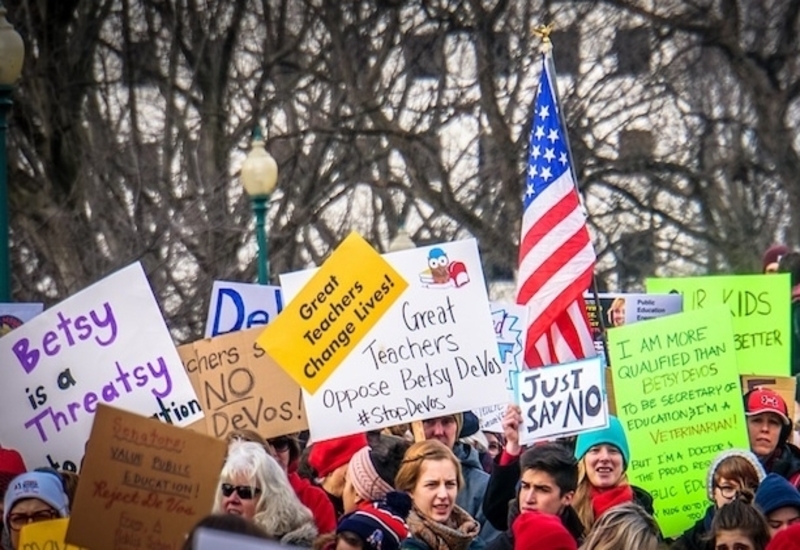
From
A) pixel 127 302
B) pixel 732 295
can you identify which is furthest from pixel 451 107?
pixel 127 302

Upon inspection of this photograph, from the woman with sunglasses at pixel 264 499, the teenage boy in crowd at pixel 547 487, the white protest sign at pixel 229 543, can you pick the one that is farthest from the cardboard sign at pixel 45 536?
the white protest sign at pixel 229 543

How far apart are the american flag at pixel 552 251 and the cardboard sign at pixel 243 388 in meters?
1.42

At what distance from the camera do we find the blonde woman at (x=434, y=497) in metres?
11.2

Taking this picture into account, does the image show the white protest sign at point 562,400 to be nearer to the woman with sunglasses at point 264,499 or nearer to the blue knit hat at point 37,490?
the woman with sunglasses at point 264,499

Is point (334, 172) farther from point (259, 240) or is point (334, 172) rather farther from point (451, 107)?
point (259, 240)

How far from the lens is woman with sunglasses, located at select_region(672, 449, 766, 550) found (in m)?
12.2

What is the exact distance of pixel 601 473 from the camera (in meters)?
12.0

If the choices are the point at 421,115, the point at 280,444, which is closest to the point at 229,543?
the point at 280,444

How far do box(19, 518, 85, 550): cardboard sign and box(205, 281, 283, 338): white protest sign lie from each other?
3.76 m

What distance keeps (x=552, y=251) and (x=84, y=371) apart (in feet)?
9.29

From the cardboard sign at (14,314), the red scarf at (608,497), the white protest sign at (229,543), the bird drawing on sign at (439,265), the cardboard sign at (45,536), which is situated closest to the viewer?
the white protest sign at (229,543)

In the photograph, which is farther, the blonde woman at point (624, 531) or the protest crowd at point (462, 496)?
the protest crowd at point (462, 496)

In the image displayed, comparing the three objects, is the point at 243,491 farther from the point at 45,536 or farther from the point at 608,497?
the point at 608,497

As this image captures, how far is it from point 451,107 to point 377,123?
0.85 metres
